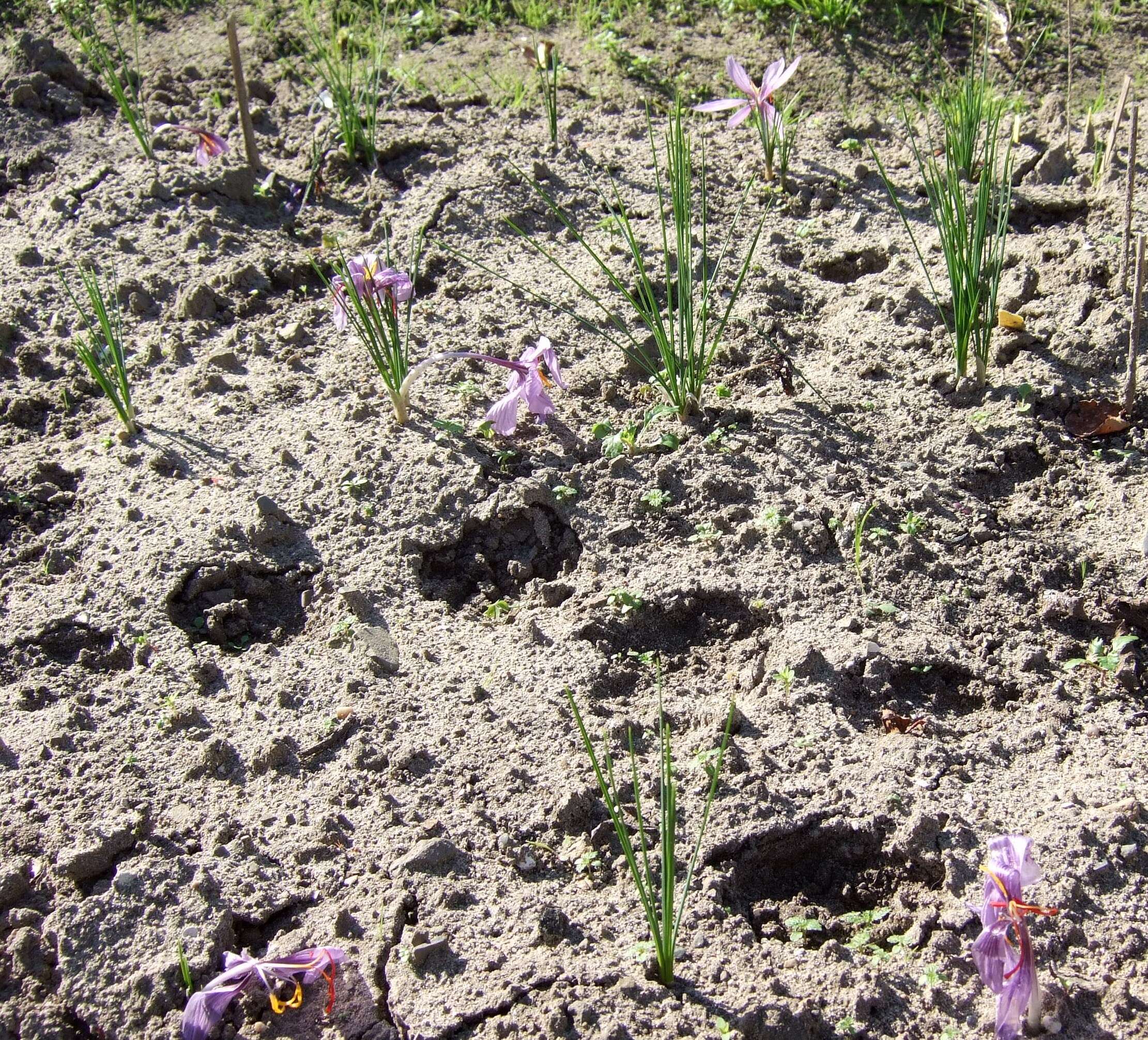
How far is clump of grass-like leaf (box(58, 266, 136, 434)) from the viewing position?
8.64 feet

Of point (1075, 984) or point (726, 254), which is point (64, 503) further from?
point (1075, 984)

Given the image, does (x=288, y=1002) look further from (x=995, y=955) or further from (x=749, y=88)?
(x=749, y=88)

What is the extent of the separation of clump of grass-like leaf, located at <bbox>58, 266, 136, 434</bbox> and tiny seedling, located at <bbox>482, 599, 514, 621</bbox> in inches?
43.8

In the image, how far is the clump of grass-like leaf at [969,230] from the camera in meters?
2.41

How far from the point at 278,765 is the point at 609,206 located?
68.8 inches

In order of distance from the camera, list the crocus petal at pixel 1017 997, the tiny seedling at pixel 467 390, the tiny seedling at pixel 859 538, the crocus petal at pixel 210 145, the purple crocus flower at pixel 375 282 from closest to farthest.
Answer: the crocus petal at pixel 1017 997, the tiny seedling at pixel 859 538, the purple crocus flower at pixel 375 282, the tiny seedling at pixel 467 390, the crocus petal at pixel 210 145

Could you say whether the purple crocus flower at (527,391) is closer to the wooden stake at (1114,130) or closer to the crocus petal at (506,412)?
the crocus petal at (506,412)

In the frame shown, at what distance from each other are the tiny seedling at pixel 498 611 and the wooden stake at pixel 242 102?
201 cm

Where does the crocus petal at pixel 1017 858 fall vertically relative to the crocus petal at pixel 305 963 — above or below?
above

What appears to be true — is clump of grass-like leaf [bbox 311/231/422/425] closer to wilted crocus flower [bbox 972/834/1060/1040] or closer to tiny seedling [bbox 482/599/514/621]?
tiny seedling [bbox 482/599/514/621]

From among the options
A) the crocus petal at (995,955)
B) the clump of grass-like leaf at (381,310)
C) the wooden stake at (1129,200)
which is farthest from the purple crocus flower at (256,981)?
the wooden stake at (1129,200)

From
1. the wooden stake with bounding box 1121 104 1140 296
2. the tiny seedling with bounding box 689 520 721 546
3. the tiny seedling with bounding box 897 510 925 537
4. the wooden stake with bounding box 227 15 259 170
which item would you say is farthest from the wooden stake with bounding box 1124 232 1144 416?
the wooden stake with bounding box 227 15 259 170

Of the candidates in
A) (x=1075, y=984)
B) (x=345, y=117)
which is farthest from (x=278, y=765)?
(x=345, y=117)

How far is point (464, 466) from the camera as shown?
2545mm
